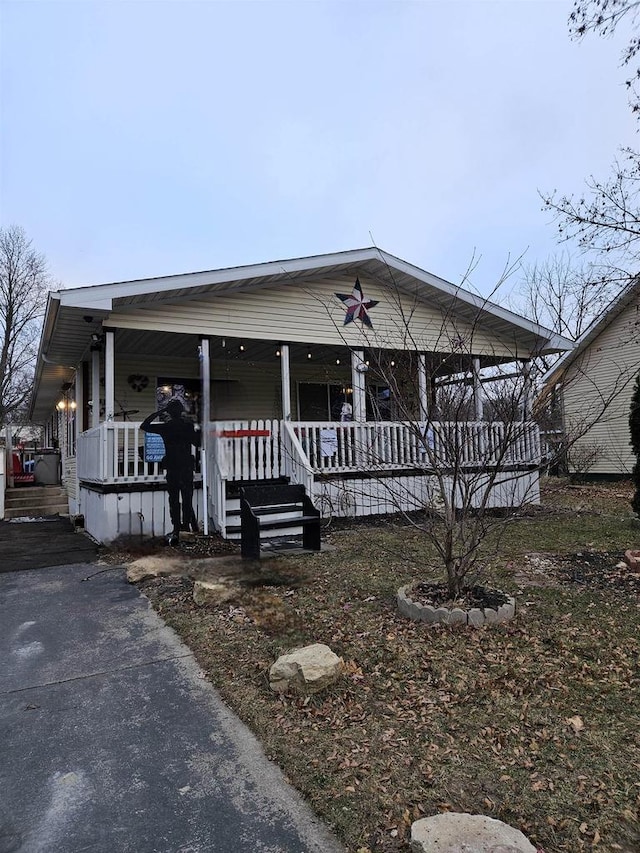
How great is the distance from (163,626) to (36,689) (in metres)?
1.12

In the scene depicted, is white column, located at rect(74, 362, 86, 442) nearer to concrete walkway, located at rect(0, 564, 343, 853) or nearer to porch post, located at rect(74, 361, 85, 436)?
porch post, located at rect(74, 361, 85, 436)

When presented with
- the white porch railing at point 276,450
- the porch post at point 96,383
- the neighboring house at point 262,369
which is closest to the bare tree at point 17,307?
the neighboring house at point 262,369


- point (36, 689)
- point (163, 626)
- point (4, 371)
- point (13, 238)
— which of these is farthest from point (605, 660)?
point (13, 238)

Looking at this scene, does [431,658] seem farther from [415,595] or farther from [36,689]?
[36,689]

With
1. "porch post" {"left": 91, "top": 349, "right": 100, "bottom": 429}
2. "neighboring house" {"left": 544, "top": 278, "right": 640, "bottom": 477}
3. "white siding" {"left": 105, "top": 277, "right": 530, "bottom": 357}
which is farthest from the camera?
"neighboring house" {"left": 544, "top": 278, "right": 640, "bottom": 477}

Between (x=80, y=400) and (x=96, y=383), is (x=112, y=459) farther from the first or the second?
(x=80, y=400)

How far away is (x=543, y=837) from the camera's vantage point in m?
1.83

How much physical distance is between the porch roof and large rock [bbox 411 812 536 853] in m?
5.34

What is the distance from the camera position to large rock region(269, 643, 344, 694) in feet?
9.58

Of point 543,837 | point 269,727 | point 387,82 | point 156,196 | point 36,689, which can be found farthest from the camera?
point 156,196

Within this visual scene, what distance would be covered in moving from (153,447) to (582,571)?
589 centimetres

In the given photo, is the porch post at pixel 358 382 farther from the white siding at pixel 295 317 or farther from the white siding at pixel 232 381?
the white siding at pixel 232 381

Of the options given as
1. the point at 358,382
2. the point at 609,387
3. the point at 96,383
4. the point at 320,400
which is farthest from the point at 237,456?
the point at 609,387

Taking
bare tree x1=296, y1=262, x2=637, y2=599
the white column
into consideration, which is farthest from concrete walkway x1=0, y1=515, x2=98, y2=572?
bare tree x1=296, y1=262, x2=637, y2=599
